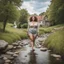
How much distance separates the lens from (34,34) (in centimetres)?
2395

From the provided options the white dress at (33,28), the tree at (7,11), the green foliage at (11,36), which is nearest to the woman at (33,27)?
the white dress at (33,28)

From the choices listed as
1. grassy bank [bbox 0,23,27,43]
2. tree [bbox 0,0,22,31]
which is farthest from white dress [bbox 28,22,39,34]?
tree [bbox 0,0,22,31]

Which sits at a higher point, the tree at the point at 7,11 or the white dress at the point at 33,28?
the tree at the point at 7,11

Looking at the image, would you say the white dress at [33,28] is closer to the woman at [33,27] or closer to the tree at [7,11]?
the woman at [33,27]

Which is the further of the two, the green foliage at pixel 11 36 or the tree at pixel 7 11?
the tree at pixel 7 11

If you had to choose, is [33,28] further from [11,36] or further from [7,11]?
[7,11]

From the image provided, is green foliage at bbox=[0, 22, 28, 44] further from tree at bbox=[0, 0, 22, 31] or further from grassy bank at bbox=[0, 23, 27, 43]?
tree at bbox=[0, 0, 22, 31]

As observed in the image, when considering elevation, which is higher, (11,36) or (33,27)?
(33,27)

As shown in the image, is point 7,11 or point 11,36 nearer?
point 11,36

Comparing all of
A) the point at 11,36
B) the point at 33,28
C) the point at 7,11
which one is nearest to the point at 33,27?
the point at 33,28

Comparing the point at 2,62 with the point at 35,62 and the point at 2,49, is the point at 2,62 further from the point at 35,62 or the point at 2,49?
the point at 2,49

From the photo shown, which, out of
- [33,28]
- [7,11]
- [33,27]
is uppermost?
[7,11]

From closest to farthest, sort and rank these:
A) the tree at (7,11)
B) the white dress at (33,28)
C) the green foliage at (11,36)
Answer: the white dress at (33,28) → the green foliage at (11,36) → the tree at (7,11)

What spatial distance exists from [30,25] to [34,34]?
1.07 meters
